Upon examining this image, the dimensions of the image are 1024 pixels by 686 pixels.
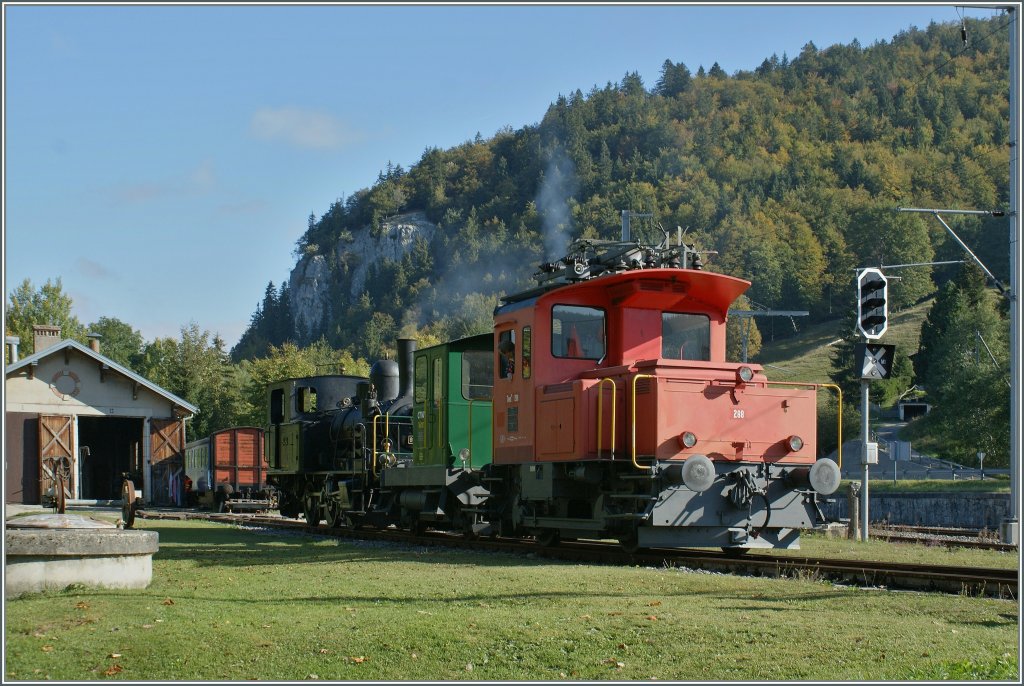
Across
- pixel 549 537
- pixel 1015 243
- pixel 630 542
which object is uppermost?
pixel 1015 243

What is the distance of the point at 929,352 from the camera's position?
104 meters

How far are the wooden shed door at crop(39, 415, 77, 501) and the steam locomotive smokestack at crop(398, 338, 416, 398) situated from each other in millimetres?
19848

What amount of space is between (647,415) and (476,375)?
6213mm

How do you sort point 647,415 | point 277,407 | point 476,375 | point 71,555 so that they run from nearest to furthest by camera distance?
point 71,555 → point 647,415 → point 476,375 → point 277,407

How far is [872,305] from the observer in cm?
1805

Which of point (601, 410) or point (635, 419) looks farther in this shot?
point (601, 410)

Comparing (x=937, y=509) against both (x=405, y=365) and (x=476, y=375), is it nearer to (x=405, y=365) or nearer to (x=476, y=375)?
(x=405, y=365)

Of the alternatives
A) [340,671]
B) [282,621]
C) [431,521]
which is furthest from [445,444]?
[340,671]

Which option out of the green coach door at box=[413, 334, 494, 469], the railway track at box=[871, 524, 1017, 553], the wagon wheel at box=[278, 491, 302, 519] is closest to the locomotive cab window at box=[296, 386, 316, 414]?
the wagon wheel at box=[278, 491, 302, 519]

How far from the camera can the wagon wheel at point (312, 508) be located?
26266mm

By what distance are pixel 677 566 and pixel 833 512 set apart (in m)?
27.2

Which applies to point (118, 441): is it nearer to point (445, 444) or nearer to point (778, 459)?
point (445, 444)

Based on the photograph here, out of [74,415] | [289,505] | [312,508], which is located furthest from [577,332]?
[74,415]

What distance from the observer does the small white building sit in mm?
40281
